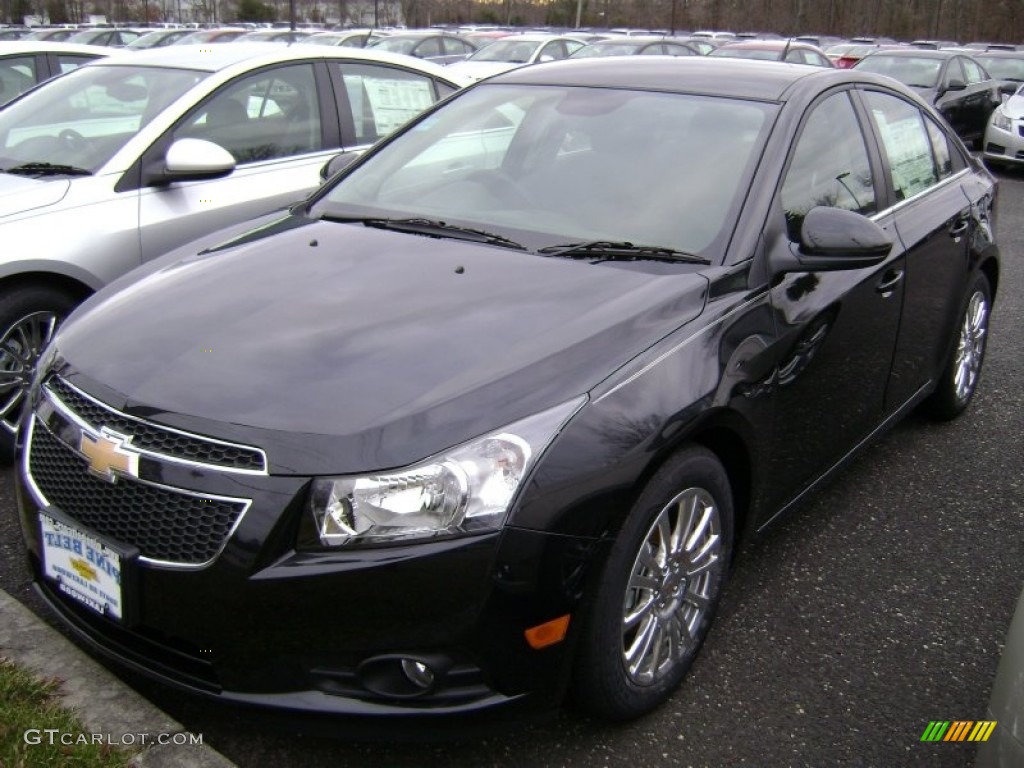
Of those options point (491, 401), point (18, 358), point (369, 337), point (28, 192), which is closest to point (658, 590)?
point (491, 401)

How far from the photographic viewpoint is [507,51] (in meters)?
19.9

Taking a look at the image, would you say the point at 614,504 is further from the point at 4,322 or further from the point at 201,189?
the point at 201,189

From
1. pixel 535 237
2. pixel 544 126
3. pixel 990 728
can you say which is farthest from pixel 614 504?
pixel 544 126

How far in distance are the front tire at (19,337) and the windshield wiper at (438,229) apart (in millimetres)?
1352

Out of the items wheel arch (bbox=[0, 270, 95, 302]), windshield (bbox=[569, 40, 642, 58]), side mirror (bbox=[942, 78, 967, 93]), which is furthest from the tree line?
wheel arch (bbox=[0, 270, 95, 302])

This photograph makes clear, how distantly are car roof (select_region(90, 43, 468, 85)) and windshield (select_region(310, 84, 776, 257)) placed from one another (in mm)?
1507

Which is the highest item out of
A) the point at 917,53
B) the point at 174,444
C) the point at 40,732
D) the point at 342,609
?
the point at 917,53

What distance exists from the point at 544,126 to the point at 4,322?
2159 mm

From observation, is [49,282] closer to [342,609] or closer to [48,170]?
[48,170]

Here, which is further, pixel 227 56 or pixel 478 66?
pixel 478 66

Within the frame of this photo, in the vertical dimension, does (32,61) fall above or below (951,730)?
above

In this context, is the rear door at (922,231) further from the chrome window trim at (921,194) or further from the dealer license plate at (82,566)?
the dealer license plate at (82,566)

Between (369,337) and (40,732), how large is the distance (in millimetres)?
1198

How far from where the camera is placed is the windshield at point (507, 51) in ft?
64.5
